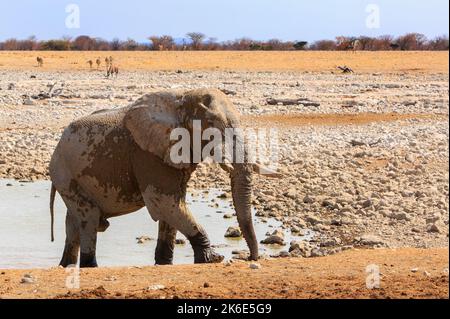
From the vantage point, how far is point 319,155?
1670 cm

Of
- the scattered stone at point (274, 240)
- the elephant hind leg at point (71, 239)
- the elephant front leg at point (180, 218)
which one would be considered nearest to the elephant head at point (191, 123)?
the elephant front leg at point (180, 218)

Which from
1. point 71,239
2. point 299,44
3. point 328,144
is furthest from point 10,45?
point 71,239

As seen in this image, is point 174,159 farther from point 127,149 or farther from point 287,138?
point 287,138

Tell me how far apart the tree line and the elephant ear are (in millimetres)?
44444

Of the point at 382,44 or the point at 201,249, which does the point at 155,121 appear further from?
the point at 382,44

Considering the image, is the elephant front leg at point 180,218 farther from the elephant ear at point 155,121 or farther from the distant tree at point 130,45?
the distant tree at point 130,45

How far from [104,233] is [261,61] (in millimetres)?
33509

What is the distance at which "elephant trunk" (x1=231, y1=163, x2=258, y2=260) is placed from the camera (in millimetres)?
9016

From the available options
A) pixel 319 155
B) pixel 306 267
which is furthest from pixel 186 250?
pixel 319 155

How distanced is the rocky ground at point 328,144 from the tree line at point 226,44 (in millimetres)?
23573

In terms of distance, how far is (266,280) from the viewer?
7.57 meters

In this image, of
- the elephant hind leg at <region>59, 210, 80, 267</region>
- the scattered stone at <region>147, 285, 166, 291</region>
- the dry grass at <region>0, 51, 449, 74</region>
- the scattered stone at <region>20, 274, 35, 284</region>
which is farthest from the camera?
the dry grass at <region>0, 51, 449, 74</region>

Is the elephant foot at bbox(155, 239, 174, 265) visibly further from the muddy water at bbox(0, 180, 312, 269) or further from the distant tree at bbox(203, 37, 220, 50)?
the distant tree at bbox(203, 37, 220, 50)

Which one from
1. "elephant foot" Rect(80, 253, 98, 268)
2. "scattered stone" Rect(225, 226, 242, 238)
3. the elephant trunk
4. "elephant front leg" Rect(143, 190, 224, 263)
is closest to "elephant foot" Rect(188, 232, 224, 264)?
"elephant front leg" Rect(143, 190, 224, 263)
